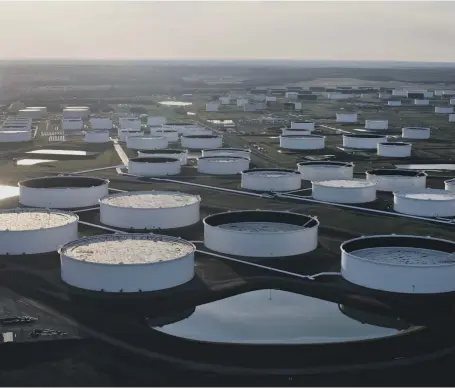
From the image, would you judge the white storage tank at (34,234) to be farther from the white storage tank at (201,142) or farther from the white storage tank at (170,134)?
the white storage tank at (170,134)

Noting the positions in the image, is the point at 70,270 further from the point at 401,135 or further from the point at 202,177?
the point at 401,135

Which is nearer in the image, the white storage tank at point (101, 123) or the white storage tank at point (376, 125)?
the white storage tank at point (101, 123)

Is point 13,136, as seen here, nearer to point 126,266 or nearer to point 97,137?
point 97,137

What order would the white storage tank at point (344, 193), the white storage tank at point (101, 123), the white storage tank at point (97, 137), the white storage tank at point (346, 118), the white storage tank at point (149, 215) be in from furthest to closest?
the white storage tank at point (346, 118)
the white storage tank at point (101, 123)
the white storage tank at point (97, 137)
the white storage tank at point (344, 193)
the white storage tank at point (149, 215)

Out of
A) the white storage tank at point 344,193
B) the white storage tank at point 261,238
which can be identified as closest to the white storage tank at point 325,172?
the white storage tank at point 344,193

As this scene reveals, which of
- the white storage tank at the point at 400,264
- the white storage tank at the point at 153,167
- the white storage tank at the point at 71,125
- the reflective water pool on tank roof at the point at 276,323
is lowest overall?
the white storage tank at the point at 71,125

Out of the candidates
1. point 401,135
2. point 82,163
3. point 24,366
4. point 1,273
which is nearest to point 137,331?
point 24,366

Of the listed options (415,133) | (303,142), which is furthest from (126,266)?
(415,133)
